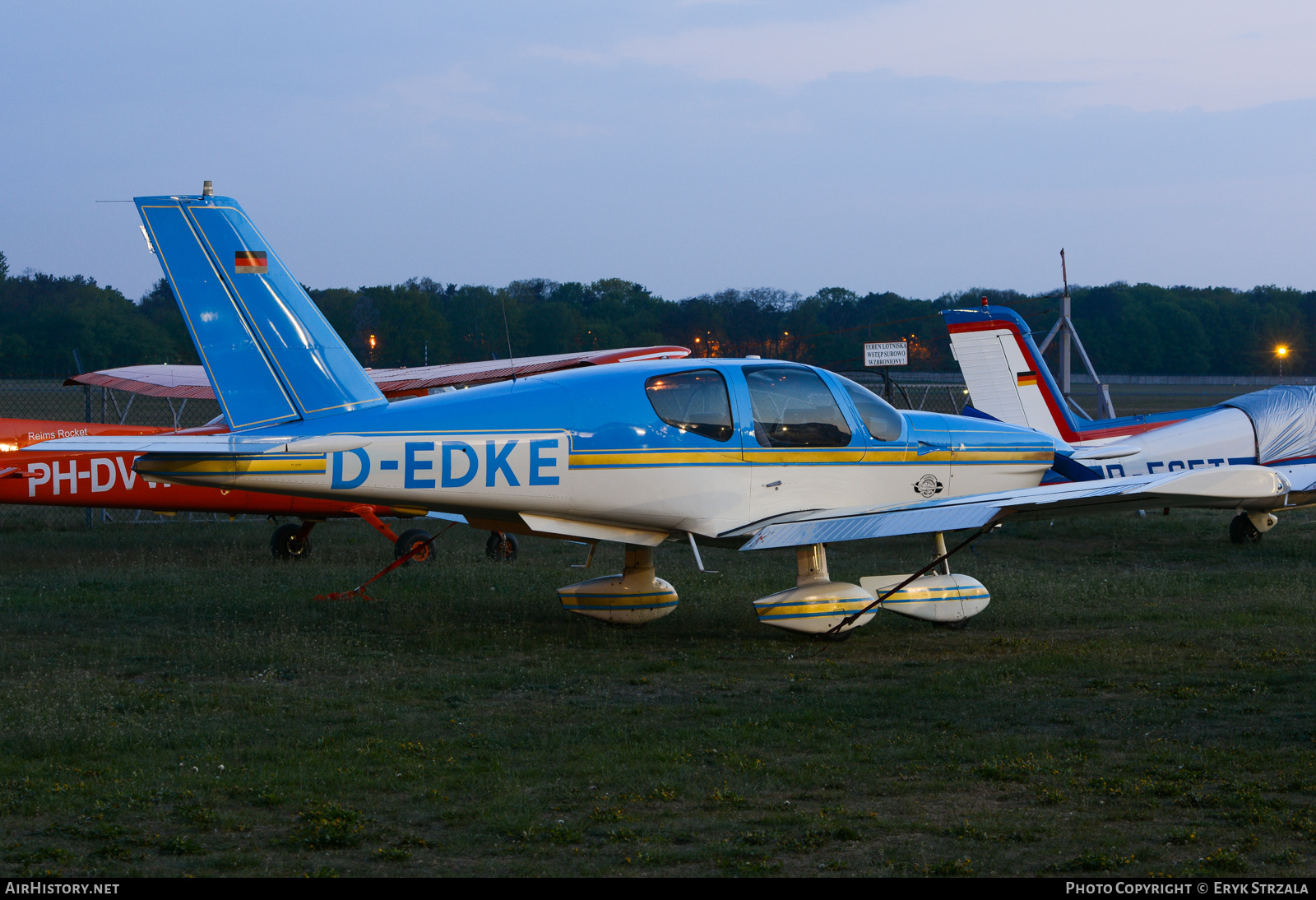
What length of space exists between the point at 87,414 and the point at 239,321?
9.82 metres

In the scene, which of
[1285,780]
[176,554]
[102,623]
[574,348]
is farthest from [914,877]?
[574,348]

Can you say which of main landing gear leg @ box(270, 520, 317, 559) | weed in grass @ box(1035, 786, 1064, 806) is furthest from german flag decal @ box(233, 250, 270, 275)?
weed in grass @ box(1035, 786, 1064, 806)

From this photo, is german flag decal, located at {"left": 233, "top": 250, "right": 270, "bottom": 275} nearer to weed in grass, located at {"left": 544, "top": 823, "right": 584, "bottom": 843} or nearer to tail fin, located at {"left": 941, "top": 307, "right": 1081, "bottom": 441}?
weed in grass, located at {"left": 544, "top": 823, "right": 584, "bottom": 843}

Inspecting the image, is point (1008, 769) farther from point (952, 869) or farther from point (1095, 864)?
point (952, 869)

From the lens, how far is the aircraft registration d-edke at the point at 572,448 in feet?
25.5

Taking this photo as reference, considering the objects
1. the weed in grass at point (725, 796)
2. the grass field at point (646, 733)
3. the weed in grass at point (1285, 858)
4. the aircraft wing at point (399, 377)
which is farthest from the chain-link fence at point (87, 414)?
the weed in grass at point (1285, 858)

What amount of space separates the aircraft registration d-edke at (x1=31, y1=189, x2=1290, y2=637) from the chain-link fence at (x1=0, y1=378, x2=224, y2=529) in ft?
25.2

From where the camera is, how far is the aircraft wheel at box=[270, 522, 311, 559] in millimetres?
13289

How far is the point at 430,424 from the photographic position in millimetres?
7945

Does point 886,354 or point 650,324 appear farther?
→ point 650,324

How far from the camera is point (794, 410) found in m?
8.59

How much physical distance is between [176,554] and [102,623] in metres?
4.35

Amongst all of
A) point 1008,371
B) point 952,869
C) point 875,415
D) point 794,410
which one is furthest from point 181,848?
point 1008,371

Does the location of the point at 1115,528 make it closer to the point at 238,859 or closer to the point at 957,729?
the point at 957,729
